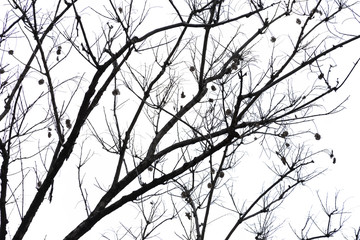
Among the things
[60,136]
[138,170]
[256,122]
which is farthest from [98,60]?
[256,122]

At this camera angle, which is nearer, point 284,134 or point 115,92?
point 284,134

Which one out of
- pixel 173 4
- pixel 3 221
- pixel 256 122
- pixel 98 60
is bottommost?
pixel 3 221

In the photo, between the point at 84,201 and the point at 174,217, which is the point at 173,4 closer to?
the point at 84,201

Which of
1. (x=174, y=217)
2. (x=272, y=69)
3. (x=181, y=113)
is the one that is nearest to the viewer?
(x=272, y=69)

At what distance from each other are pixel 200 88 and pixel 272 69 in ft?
2.34

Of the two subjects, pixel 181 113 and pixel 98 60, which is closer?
pixel 98 60

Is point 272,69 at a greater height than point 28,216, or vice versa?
point 272,69

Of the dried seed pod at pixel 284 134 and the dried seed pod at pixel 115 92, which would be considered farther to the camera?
the dried seed pod at pixel 115 92

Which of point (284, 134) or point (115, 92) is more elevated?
point (115, 92)

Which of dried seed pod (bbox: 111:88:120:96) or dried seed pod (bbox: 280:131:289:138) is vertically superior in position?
dried seed pod (bbox: 111:88:120:96)

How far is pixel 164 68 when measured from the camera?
5.20 metres

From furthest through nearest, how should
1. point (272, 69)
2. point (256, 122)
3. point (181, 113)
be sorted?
point (181, 113) < point (272, 69) < point (256, 122)

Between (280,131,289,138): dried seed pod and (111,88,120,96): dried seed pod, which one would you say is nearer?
(280,131,289,138): dried seed pod

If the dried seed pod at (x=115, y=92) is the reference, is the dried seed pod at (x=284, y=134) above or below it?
below
